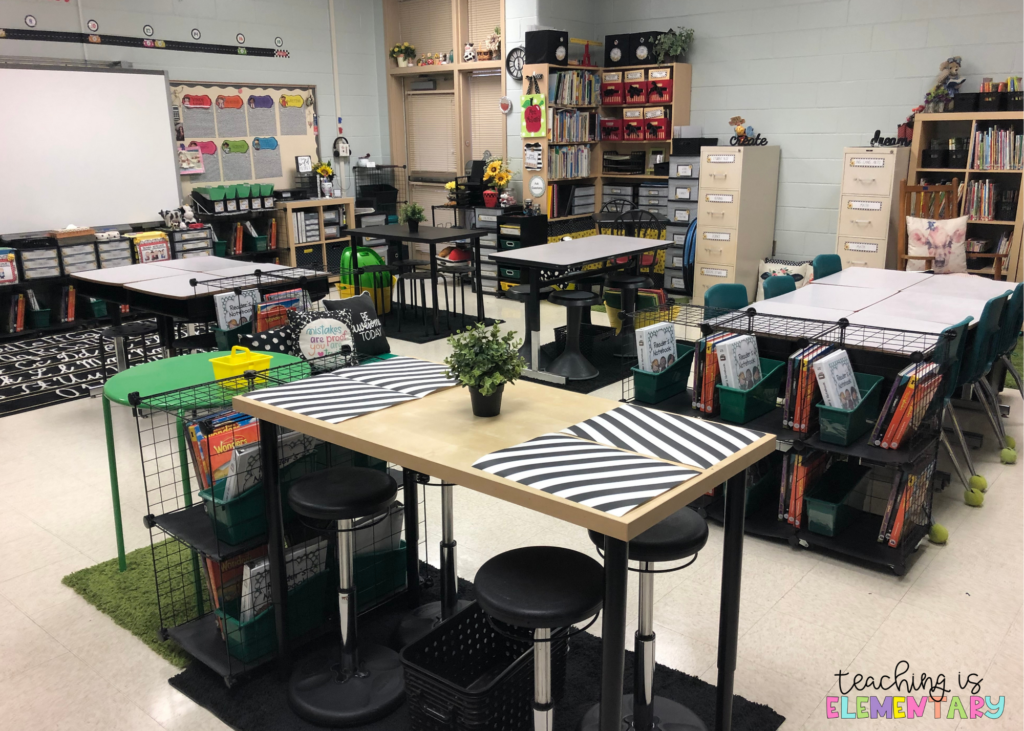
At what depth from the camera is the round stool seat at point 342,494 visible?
87.8 inches

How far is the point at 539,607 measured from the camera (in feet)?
5.79

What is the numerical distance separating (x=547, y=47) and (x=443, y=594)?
6382 millimetres

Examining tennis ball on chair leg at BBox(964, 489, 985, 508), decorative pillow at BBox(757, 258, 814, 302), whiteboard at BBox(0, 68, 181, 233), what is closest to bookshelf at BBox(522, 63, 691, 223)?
decorative pillow at BBox(757, 258, 814, 302)

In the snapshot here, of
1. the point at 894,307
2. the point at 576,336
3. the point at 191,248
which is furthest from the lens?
the point at 191,248

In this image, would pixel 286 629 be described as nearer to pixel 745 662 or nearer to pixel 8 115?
pixel 745 662

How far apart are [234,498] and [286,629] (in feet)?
1.49

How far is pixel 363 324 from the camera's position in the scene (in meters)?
3.81

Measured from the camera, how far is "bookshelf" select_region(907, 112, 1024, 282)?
615 cm

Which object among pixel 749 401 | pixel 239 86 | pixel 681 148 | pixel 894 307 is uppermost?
pixel 239 86

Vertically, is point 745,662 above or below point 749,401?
below

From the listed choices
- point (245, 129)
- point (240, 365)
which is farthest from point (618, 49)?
point (240, 365)

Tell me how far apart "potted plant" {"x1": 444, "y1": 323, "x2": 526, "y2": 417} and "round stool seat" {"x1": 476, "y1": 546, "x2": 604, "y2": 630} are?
1.31ft

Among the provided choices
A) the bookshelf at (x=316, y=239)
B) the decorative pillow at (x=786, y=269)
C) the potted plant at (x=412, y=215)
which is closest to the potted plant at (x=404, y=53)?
the bookshelf at (x=316, y=239)

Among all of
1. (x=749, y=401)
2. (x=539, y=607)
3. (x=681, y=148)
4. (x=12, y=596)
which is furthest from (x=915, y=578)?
(x=681, y=148)
